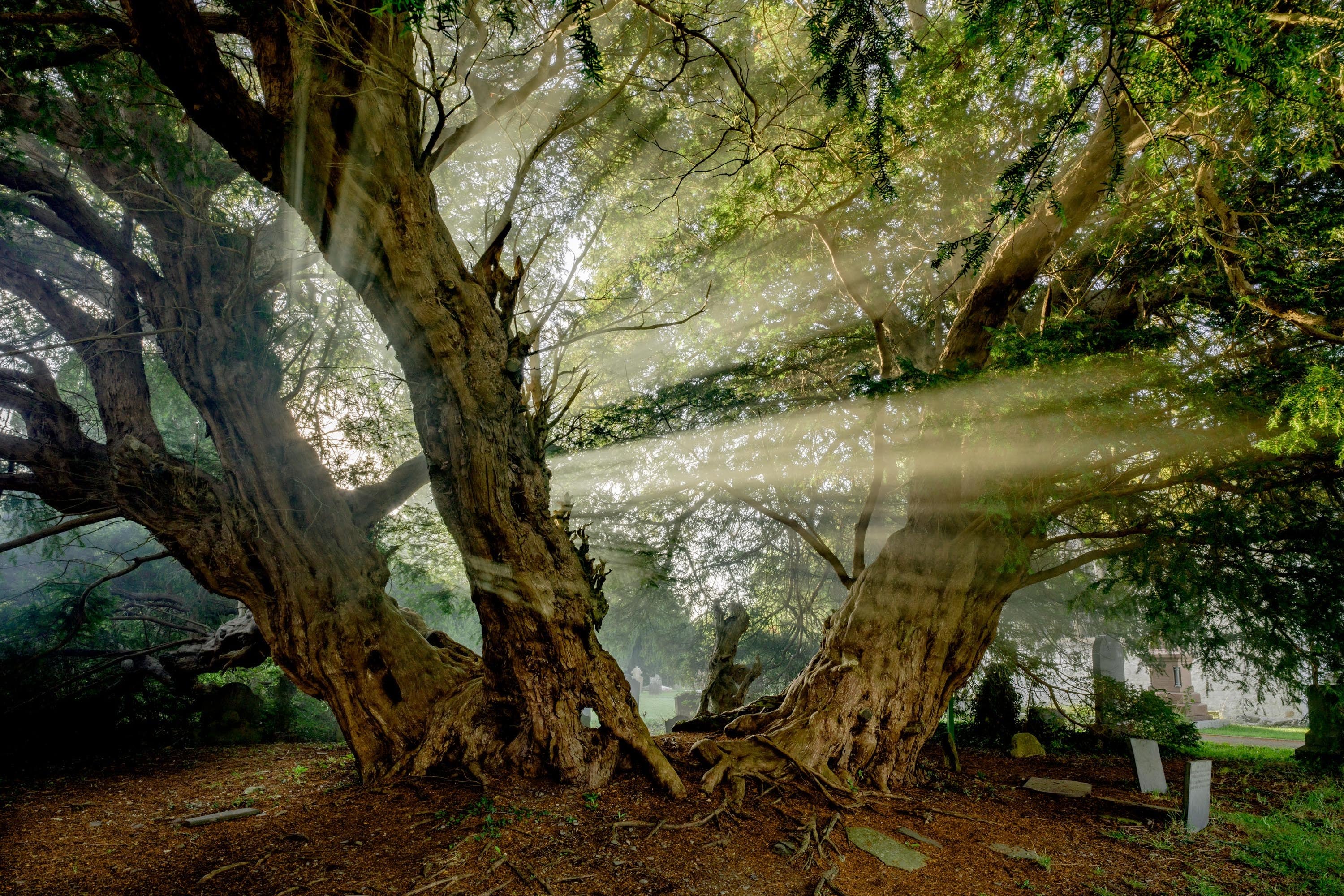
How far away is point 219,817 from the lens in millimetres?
4133

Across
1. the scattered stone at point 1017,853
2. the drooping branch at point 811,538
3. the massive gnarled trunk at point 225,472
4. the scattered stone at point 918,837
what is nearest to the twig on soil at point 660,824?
the massive gnarled trunk at point 225,472

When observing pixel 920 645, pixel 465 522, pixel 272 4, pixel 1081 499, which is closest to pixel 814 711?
pixel 920 645

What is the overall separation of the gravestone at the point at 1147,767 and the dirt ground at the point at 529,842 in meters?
0.63

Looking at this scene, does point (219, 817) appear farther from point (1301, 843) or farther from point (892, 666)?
point (1301, 843)

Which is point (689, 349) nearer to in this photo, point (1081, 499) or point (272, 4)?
point (1081, 499)

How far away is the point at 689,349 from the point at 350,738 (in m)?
6.27

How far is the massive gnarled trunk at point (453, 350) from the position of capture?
149 inches

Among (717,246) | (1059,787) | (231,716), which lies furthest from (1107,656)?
(231,716)

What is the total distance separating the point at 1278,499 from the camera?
5176 mm

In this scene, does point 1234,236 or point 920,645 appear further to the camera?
point 920,645

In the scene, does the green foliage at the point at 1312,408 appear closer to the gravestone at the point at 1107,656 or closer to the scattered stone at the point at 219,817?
the scattered stone at the point at 219,817

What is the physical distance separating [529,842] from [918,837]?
2825 mm

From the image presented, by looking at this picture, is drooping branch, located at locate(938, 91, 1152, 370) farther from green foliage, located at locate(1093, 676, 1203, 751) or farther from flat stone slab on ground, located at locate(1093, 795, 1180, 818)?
green foliage, located at locate(1093, 676, 1203, 751)

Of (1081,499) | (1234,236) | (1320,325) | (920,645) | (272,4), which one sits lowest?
(920,645)
